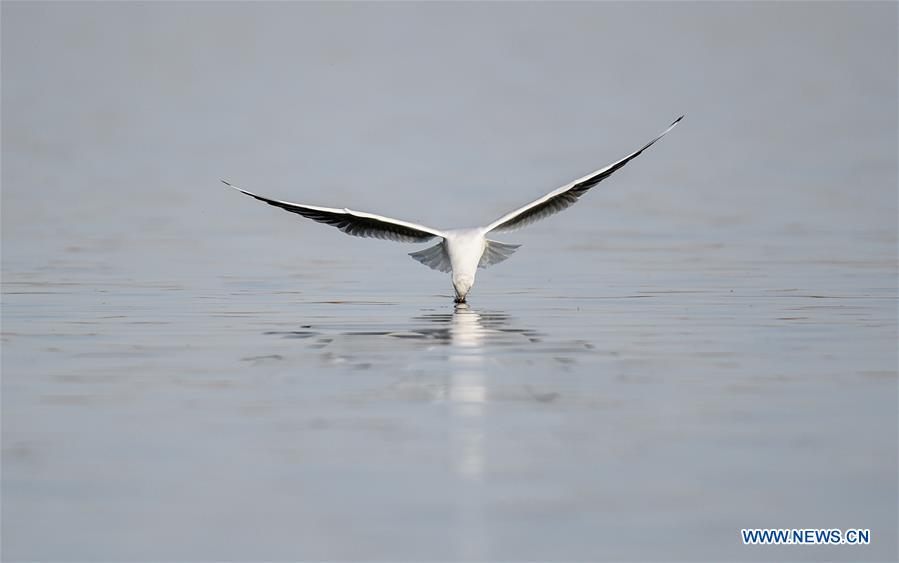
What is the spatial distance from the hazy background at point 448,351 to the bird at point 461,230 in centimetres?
48

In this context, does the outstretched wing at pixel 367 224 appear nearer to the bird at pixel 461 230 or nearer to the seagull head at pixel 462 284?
the bird at pixel 461 230

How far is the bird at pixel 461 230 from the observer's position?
18.8 metres

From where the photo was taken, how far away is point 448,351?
49.4 feet

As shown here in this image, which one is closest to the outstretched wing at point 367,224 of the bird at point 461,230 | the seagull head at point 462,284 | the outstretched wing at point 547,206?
the bird at point 461,230

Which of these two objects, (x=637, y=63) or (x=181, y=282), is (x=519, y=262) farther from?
(x=637, y=63)

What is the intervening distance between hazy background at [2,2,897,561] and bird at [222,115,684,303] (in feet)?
1.57

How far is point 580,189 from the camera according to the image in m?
19.7

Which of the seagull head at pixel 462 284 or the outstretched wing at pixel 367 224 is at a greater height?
the outstretched wing at pixel 367 224

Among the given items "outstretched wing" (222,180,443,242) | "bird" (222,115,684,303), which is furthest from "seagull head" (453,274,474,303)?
"outstretched wing" (222,180,443,242)

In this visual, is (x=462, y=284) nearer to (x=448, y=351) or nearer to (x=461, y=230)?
(x=461, y=230)

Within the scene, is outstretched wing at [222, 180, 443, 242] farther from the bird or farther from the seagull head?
the seagull head

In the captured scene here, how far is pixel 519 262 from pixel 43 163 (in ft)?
57.7

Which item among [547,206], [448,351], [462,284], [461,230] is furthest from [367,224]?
[448,351]

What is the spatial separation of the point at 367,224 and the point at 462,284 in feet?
4.66
